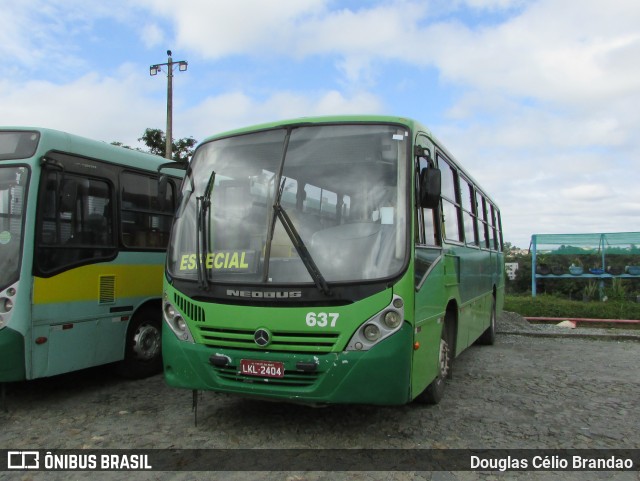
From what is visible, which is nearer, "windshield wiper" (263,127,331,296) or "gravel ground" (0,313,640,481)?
"windshield wiper" (263,127,331,296)

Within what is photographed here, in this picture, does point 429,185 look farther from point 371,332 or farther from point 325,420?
point 325,420

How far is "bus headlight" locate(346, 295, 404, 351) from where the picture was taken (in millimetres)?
4234

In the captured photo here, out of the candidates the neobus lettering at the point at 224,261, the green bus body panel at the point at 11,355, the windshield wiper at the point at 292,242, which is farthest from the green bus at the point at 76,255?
the windshield wiper at the point at 292,242

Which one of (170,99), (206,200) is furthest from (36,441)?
(170,99)

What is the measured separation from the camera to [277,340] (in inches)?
173

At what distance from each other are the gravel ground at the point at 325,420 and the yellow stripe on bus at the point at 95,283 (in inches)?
44.8

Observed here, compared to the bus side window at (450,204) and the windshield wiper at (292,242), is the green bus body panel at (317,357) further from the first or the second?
the bus side window at (450,204)

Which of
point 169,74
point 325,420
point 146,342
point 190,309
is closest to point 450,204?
point 325,420

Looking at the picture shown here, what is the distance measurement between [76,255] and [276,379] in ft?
9.55

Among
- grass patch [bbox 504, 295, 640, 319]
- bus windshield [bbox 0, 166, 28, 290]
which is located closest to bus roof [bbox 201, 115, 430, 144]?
bus windshield [bbox 0, 166, 28, 290]

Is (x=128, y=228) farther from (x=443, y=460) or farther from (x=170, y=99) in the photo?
(x=170, y=99)

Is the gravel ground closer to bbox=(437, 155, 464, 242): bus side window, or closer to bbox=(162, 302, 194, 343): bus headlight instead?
bbox=(162, 302, 194, 343): bus headlight

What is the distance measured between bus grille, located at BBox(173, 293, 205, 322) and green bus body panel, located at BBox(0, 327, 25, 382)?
165 cm

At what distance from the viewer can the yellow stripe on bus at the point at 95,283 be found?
552cm
